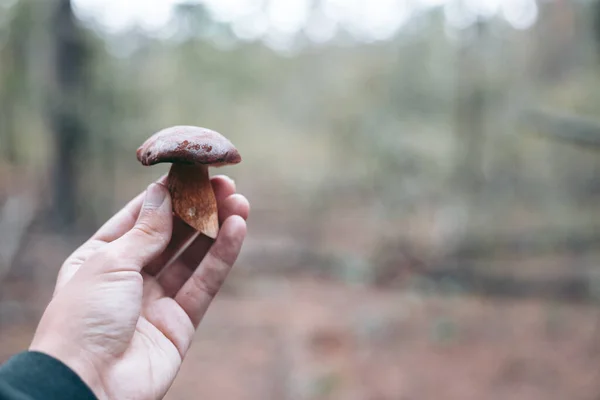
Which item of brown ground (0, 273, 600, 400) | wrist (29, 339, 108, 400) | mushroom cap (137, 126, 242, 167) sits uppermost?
mushroom cap (137, 126, 242, 167)

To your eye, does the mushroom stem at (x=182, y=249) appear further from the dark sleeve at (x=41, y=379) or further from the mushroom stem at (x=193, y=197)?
the dark sleeve at (x=41, y=379)

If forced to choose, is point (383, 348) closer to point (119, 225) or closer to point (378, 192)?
point (119, 225)

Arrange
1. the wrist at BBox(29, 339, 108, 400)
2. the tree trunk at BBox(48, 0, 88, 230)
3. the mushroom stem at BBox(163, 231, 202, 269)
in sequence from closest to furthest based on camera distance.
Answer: the wrist at BBox(29, 339, 108, 400) < the mushroom stem at BBox(163, 231, 202, 269) < the tree trunk at BBox(48, 0, 88, 230)

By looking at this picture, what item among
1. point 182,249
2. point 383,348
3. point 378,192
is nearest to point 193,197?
point 182,249

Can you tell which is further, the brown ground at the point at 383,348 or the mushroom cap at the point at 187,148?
the brown ground at the point at 383,348

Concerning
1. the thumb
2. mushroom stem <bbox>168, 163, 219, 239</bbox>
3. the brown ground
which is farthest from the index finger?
the brown ground

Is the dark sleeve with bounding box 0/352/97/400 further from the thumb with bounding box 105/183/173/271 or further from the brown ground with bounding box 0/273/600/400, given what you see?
the brown ground with bounding box 0/273/600/400

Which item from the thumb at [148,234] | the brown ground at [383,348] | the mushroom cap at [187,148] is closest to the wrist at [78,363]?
the thumb at [148,234]
